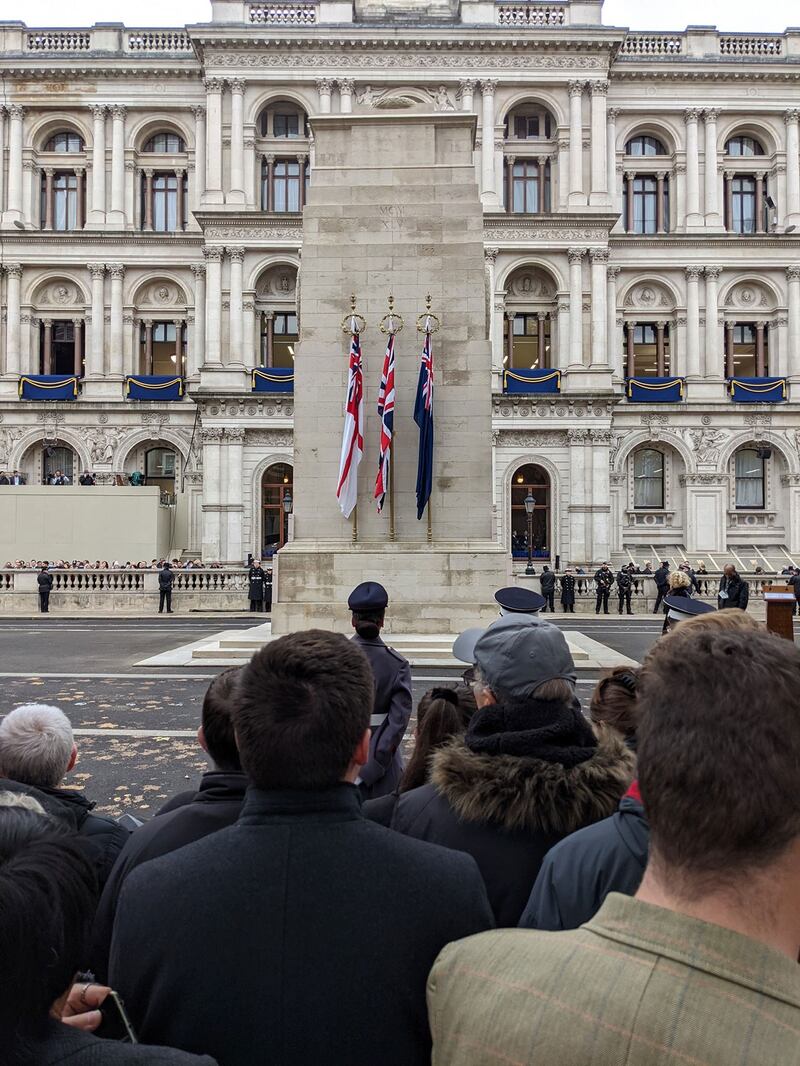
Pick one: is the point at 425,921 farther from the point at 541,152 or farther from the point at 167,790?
the point at 541,152

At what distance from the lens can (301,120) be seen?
43.6m

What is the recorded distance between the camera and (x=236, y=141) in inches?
1646

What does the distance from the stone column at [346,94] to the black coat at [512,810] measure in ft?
146

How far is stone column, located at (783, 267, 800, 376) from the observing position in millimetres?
43281

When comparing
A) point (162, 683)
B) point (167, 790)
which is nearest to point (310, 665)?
point (167, 790)

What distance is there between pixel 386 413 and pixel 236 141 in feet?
104

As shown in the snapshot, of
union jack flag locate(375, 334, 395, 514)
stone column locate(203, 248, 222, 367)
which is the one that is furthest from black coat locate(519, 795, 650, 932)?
stone column locate(203, 248, 222, 367)

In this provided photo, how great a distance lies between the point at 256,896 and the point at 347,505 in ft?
46.9

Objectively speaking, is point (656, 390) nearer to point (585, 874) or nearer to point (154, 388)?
point (154, 388)

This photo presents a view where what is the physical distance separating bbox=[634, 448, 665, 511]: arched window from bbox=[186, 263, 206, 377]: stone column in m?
22.7

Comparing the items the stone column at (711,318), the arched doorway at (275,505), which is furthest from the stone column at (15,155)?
the stone column at (711,318)

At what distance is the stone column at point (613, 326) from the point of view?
43562 mm

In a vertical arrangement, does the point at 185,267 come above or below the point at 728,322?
above

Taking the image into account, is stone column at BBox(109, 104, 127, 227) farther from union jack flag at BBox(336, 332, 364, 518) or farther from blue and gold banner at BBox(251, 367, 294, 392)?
union jack flag at BBox(336, 332, 364, 518)
